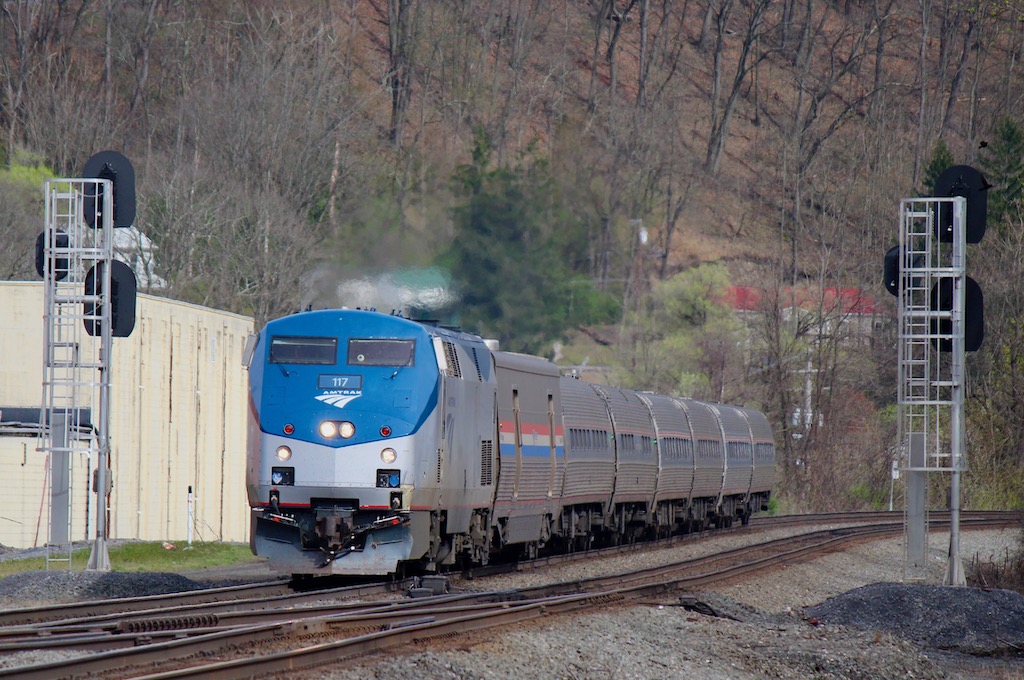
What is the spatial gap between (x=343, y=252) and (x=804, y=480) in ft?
91.8

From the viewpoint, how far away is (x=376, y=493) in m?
16.6

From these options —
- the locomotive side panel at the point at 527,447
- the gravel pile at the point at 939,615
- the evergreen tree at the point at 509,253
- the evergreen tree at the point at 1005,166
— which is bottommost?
the gravel pile at the point at 939,615

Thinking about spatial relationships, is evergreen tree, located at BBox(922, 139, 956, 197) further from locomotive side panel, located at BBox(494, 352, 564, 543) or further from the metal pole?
the metal pole

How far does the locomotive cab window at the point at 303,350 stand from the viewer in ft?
56.3

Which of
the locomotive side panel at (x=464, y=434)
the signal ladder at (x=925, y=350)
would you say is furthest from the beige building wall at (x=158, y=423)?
the signal ladder at (x=925, y=350)

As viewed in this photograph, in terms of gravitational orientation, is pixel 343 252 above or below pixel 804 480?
above

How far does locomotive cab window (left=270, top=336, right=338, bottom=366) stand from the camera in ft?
56.3

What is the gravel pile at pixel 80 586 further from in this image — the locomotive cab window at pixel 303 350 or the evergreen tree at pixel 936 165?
the evergreen tree at pixel 936 165

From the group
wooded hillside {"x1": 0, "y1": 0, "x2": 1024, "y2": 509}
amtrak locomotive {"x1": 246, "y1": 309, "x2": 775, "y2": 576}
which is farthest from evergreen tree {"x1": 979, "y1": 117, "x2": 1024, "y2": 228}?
amtrak locomotive {"x1": 246, "y1": 309, "x2": 775, "y2": 576}

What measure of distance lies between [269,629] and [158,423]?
20.7m

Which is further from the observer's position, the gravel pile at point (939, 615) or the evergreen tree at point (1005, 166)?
the evergreen tree at point (1005, 166)

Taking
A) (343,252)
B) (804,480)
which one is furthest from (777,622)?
(804,480)

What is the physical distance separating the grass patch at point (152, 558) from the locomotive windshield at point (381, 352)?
6.50 m

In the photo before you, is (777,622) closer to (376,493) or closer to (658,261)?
(376,493)
